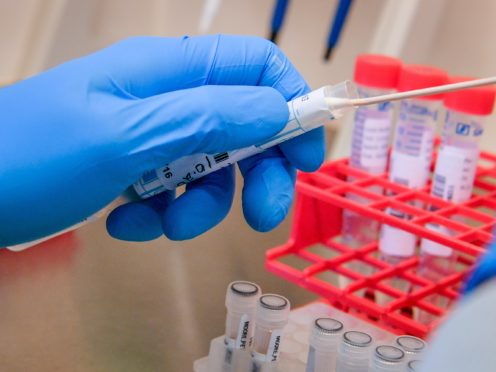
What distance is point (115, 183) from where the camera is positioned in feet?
2.64

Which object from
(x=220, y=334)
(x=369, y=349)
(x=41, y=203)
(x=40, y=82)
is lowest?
(x=220, y=334)

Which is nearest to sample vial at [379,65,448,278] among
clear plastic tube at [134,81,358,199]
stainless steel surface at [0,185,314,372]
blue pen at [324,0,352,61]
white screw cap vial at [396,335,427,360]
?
stainless steel surface at [0,185,314,372]

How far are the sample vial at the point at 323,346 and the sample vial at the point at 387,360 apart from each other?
5 cm

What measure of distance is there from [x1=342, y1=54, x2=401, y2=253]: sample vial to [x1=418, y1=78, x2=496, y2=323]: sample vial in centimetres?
10

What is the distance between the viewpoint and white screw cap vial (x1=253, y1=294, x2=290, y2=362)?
903 millimetres

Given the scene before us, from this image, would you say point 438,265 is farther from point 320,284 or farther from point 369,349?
point 369,349

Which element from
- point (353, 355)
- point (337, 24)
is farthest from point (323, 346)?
point (337, 24)

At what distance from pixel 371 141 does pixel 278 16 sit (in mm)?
539

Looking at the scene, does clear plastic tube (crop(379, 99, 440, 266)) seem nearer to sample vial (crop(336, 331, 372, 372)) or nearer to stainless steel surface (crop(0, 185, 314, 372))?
stainless steel surface (crop(0, 185, 314, 372))

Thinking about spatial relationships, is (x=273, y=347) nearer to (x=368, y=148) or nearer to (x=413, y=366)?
(x=413, y=366)

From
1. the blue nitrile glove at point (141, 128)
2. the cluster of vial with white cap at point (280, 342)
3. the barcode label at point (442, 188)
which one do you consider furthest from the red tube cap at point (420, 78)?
the cluster of vial with white cap at point (280, 342)

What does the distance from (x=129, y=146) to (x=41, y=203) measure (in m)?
0.11

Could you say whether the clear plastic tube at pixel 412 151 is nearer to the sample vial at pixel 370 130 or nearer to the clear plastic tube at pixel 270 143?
the sample vial at pixel 370 130

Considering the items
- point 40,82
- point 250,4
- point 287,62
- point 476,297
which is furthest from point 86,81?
point 250,4
